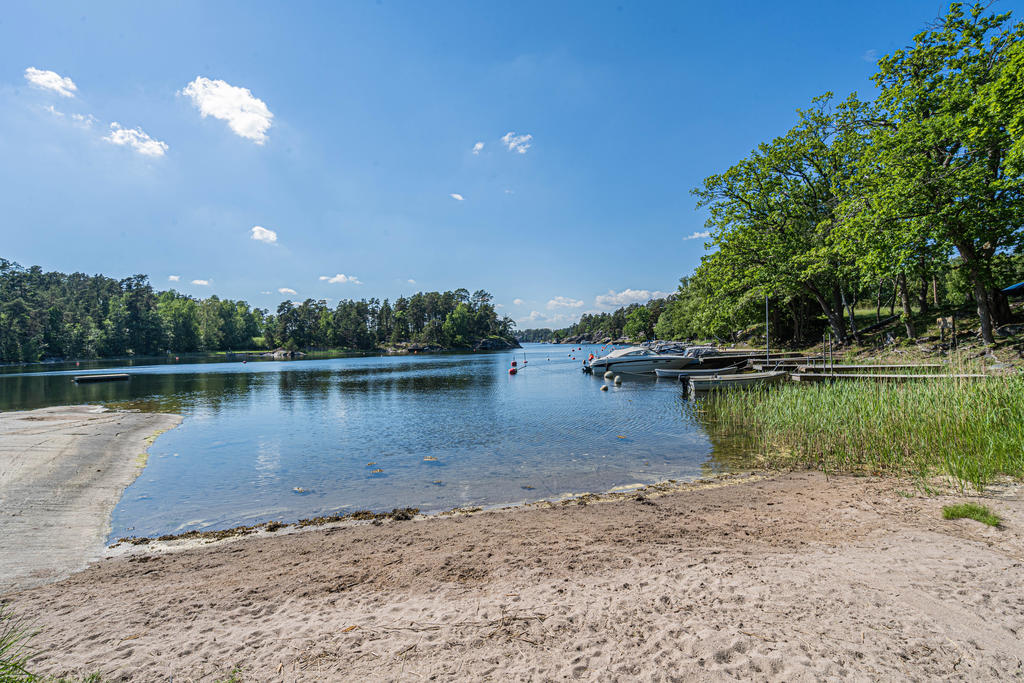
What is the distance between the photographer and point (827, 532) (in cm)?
605

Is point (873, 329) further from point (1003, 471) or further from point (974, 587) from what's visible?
point (974, 587)

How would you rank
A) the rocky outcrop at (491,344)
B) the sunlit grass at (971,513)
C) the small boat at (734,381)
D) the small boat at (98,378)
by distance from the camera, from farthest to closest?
the rocky outcrop at (491,344), the small boat at (98,378), the small boat at (734,381), the sunlit grass at (971,513)

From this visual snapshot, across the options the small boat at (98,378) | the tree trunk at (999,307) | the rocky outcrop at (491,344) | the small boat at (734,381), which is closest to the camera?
the tree trunk at (999,307)

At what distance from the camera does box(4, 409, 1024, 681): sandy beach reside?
3.47 meters

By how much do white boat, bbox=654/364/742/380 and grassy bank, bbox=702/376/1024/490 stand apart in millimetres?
15991

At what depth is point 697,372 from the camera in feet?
105

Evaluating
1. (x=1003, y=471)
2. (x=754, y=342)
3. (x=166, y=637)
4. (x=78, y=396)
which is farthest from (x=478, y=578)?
(x=754, y=342)

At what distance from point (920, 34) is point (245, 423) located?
36.4m

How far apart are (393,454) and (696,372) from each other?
24735 millimetres

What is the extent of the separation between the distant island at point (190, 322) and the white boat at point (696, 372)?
113338 mm

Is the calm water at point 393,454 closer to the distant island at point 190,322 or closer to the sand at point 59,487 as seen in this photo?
the sand at point 59,487

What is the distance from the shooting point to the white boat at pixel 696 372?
98.5 feet

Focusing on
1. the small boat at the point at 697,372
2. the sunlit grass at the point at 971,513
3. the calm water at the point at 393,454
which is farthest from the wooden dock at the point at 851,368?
the sunlit grass at the point at 971,513

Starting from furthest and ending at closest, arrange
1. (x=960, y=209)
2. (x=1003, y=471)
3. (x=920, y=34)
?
(x=920, y=34) → (x=960, y=209) → (x=1003, y=471)
